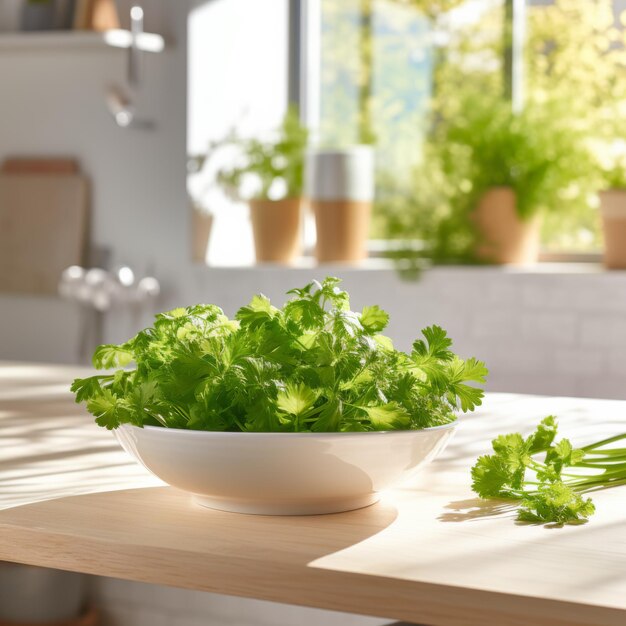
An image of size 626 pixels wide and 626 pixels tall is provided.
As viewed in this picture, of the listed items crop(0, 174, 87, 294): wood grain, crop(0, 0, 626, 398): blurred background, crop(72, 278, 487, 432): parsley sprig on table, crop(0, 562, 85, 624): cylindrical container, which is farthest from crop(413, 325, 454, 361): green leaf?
crop(0, 174, 87, 294): wood grain

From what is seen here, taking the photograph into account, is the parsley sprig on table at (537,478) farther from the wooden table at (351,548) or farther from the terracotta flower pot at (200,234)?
the terracotta flower pot at (200,234)

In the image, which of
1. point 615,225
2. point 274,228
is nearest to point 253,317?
point 615,225

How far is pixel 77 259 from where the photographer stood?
10.9 feet

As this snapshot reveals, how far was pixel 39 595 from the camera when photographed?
5.82ft

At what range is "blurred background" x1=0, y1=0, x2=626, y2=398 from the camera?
2881 millimetres

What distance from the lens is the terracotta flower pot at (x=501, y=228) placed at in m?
2.97

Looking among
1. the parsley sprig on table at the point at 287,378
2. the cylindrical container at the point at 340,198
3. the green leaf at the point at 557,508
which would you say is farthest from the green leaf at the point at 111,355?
the cylindrical container at the point at 340,198

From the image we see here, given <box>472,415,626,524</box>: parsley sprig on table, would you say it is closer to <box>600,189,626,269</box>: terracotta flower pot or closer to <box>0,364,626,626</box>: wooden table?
<box>0,364,626,626</box>: wooden table

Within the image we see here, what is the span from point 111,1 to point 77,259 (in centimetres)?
75

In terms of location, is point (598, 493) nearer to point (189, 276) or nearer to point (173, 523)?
point (173, 523)

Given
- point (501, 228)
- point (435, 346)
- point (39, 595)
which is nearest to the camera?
point (435, 346)

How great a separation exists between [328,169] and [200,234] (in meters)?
0.42

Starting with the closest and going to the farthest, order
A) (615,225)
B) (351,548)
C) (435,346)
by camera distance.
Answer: (351,548)
(435,346)
(615,225)

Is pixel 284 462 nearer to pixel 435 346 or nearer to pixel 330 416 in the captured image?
pixel 330 416
